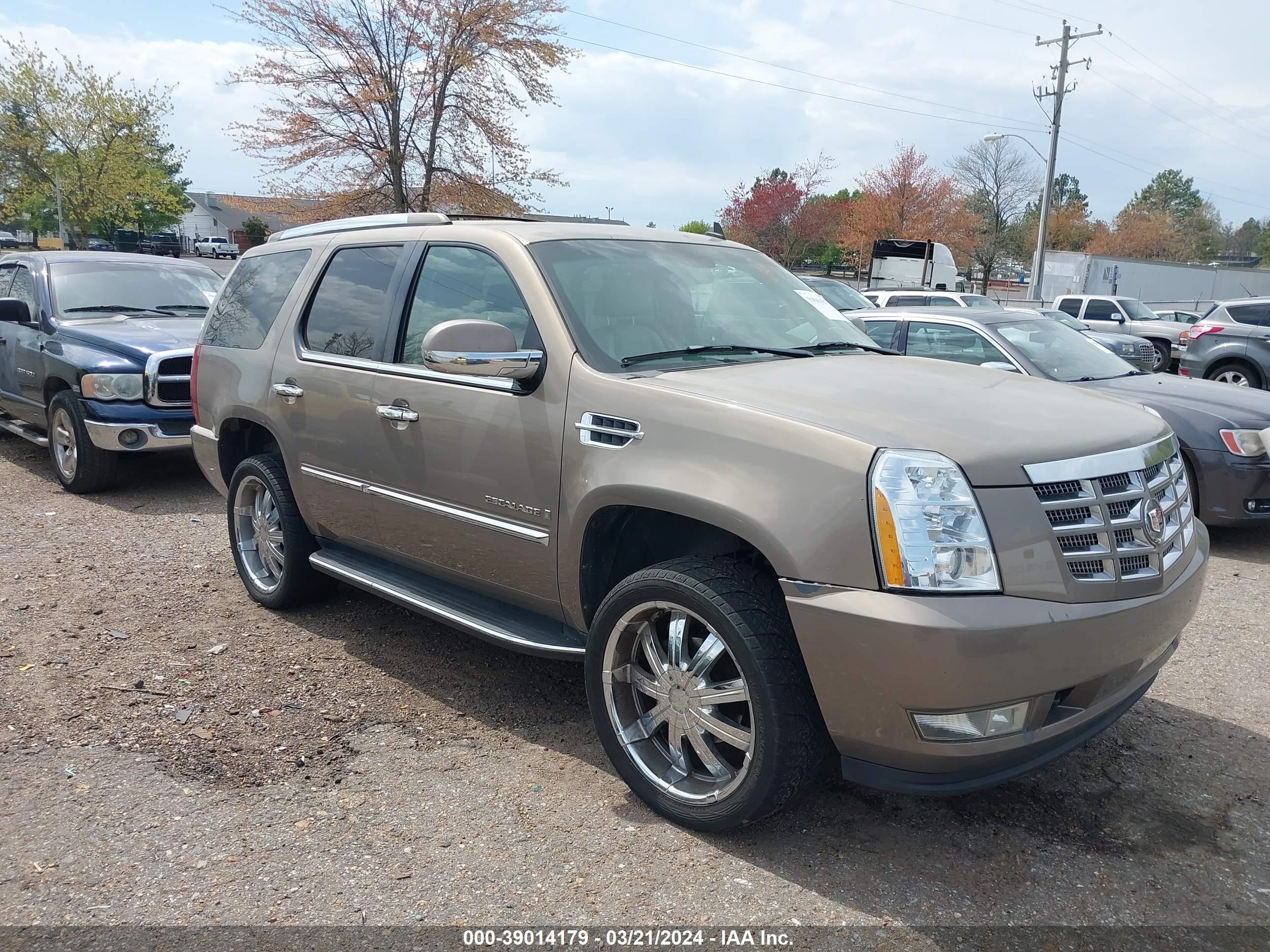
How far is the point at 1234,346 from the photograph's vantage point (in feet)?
43.3

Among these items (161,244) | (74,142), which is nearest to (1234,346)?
(74,142)

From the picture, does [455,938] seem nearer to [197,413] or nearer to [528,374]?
[528,374]

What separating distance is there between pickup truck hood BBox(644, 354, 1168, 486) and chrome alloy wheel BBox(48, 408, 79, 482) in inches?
251

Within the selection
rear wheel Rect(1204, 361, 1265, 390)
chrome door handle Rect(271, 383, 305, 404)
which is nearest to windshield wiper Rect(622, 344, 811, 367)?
chrome door handle Rect(271, 383, 305, 404)

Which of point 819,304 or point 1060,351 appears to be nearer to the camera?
point 819,304

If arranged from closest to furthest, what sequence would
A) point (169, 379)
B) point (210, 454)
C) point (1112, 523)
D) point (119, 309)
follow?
point (1112, 523) → point (210, 454) → point (169, 379) → point (119, 309)

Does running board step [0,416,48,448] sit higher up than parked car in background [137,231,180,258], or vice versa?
parked car in background [137,231,180,258]

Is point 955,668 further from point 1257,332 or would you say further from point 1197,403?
point 1257,332

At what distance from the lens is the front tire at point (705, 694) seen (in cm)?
274

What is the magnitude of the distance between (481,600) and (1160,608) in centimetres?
240

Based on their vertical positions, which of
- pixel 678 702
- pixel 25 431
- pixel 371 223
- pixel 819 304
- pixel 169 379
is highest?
pixel 371 223

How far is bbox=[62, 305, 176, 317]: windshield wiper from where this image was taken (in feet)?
27.5

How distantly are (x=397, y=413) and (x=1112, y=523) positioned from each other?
2646 mm

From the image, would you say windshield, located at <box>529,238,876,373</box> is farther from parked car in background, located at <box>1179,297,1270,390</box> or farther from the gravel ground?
parked car in background, located at <box>1179,297,1270,390</box>
